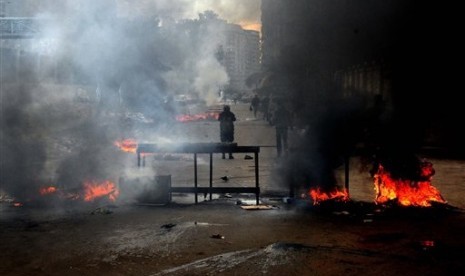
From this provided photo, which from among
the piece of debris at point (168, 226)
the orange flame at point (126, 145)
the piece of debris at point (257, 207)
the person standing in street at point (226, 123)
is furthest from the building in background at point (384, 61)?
the orange flame at point (126, 145)

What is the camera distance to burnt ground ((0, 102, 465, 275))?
16.8ft

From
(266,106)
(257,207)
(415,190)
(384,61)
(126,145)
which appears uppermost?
(266,106)

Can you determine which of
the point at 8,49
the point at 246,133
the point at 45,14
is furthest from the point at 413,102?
the point at 8,49

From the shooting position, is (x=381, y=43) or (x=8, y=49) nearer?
(x=381, y=43)

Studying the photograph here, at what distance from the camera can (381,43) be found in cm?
1205

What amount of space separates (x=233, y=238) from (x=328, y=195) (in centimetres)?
294

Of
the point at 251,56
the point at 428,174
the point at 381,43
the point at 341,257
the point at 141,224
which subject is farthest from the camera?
the point at 251,56

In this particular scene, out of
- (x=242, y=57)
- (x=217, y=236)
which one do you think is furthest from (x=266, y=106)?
(x=242, y=57)

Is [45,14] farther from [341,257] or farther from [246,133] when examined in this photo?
[341,257]

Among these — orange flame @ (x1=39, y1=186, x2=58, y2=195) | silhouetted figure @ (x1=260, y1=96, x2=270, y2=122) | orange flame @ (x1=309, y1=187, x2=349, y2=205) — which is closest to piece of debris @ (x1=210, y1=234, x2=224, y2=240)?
orange flame @ (x1=309, y1=187, x2=349, y2=205)

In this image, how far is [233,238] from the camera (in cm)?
629

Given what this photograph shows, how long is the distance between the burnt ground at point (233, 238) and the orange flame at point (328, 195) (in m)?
0.20

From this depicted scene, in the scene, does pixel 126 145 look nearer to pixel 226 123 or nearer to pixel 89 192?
pixel 226 123

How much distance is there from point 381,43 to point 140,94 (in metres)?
16.3
